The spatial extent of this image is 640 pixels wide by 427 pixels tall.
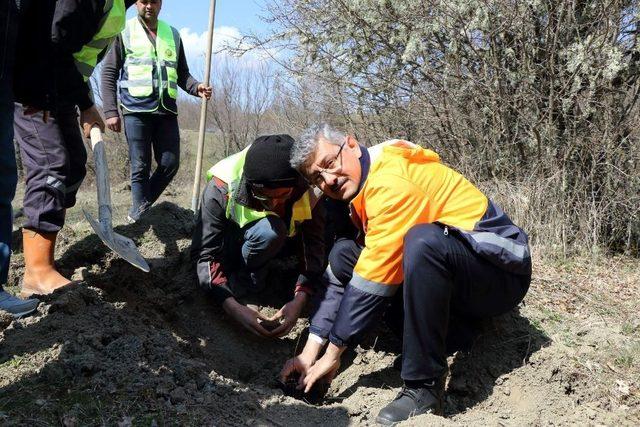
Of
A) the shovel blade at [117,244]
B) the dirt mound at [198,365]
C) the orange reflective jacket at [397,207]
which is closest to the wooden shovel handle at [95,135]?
the shovel blade at [117,244]

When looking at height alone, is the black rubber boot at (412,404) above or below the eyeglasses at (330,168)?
below

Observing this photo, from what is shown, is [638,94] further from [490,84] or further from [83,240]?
[83,240]

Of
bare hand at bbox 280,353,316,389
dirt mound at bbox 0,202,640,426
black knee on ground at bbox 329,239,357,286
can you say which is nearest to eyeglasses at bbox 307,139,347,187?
black knee on ground at bbox 329,239,357,286

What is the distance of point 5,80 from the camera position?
7.90 feet

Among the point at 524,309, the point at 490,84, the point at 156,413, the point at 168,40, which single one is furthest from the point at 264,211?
the point at 490,84

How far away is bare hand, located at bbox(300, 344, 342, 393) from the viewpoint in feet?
8.62

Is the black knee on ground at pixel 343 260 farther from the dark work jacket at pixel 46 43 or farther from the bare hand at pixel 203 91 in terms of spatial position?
the bare hand at pixel 203 91

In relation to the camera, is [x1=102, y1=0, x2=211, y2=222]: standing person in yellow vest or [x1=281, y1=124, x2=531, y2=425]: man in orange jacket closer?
[x1=281, y1=124, x2=531, y2=425]: man in orange jacket

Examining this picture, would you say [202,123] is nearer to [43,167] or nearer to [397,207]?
[43,167]

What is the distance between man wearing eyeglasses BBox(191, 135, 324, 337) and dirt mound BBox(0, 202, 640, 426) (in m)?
0.28

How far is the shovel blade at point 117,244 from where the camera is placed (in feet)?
9.47

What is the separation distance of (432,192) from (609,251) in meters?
4.07

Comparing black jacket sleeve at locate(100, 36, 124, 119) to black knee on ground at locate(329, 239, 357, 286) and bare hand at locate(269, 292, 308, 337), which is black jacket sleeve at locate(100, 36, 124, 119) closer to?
bare hand at locate(269, 292, 308, 337)

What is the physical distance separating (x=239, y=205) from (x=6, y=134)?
1.22m
